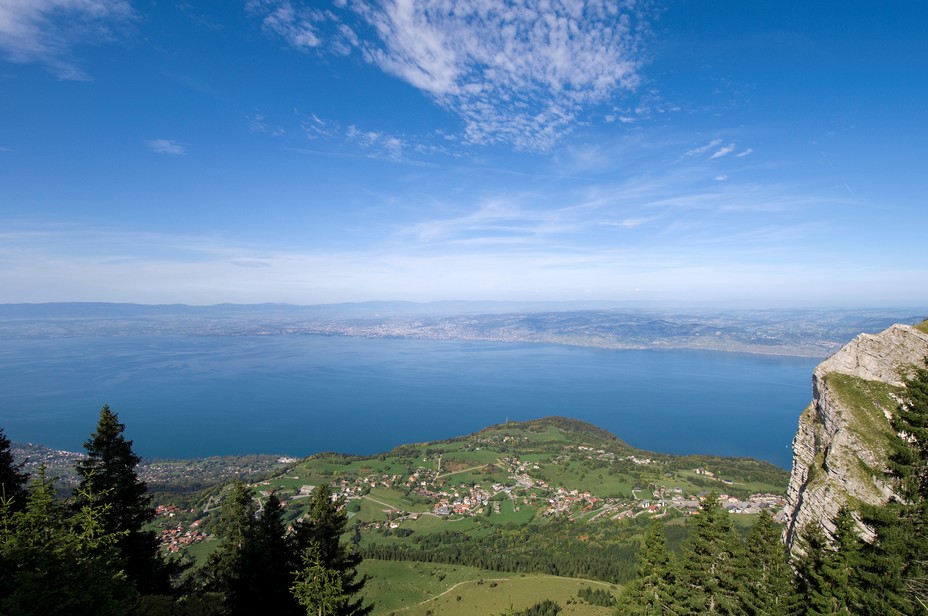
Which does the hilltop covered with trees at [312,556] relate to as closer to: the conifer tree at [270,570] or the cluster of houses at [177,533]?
the conifer tree at [270,570]

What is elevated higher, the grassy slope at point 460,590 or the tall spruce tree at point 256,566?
the tall spruce tree at point 256,566

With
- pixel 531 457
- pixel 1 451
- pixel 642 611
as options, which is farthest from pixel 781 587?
pixel 531 457

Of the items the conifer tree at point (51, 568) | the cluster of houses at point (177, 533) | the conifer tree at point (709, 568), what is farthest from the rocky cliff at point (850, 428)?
the cluster of houses at point (177, 533)

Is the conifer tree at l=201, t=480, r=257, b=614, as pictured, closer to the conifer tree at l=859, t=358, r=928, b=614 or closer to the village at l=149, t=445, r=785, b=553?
the conifer tree at l=859, t=358, r=928, b=614

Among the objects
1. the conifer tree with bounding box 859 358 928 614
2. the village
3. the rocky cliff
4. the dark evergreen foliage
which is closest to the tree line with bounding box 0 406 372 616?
the conifer tree with bounding box 859 358 928 614

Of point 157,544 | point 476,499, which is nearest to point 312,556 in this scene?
point 157,544
